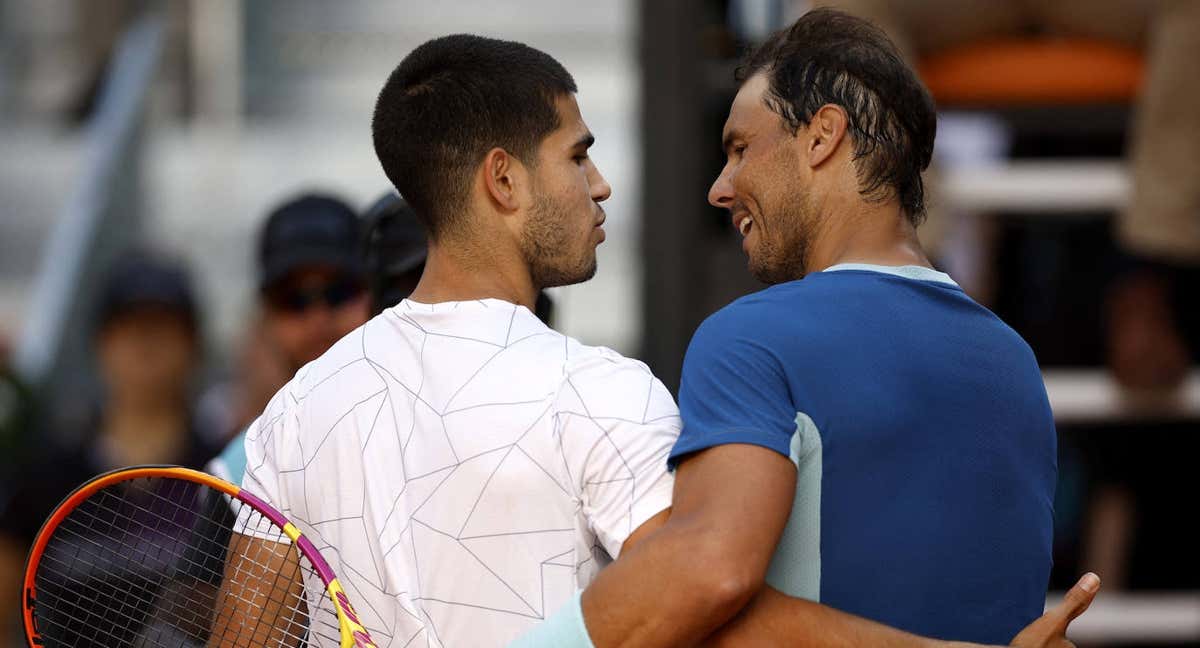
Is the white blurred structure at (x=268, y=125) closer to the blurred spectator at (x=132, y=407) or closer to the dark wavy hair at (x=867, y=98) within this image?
the blurred spectator at (x=132, y=407)

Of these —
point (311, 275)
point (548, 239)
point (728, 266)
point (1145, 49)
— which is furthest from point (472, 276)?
point (1145, 49)

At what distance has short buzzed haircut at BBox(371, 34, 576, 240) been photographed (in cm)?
223

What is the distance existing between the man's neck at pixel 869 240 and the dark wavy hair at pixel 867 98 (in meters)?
0.02

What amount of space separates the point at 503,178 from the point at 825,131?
0.41 m

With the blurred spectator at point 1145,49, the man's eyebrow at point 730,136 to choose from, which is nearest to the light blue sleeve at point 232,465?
the man's eyebrow at point 730,136

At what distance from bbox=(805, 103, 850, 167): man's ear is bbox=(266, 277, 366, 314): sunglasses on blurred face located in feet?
5.36

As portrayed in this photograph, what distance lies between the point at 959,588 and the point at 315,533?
0.79 m

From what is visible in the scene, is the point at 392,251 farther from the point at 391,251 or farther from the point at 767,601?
the point at 767,601

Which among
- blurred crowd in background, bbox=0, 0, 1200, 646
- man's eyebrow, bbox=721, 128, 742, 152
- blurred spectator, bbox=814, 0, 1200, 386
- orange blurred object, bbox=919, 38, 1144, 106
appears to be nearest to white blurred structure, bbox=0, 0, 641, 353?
blurred crowd in background, bbox=0, 0, 1200, 646

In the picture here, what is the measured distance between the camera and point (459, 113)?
88.0 inches

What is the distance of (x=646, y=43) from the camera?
4344 mm

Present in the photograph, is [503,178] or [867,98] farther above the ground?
[867,98]

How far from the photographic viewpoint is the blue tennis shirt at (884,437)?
1.99 meters

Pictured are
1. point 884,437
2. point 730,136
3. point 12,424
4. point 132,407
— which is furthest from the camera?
point 12,424
